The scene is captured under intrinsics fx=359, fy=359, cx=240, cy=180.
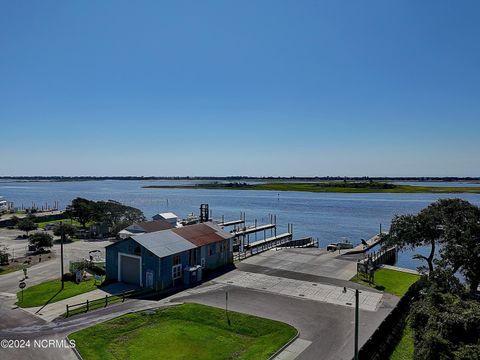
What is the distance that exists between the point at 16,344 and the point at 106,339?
15.7ft

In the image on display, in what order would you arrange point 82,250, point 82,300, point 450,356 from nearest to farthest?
1. point 450,356
2. point 82,300
3. point 82,250

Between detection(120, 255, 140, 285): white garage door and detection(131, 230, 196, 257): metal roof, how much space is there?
1.83 metres

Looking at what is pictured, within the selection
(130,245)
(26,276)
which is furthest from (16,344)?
(26,276)

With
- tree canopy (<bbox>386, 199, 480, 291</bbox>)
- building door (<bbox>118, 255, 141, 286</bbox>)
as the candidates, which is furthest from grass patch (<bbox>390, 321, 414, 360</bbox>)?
building door (<bbox>118, 255, 141, 286</bbox>)

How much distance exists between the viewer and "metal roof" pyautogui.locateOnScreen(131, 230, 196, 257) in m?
32.1

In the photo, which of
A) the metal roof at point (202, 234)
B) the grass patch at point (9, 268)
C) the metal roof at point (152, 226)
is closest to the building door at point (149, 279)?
the metal roof at point (202, 234)

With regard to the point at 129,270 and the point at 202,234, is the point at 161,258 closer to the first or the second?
the point at 129,270

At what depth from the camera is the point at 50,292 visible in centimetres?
3012

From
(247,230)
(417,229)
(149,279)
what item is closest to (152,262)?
(149,279)

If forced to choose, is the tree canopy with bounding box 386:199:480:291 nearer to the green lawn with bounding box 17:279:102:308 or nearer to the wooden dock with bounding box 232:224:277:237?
the green lawn with bounding box 17:279:102:308

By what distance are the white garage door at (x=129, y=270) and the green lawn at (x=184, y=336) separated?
7978mm

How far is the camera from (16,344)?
20.2 meters

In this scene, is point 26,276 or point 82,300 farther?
point 26,276

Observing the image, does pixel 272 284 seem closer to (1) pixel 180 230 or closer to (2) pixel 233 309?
(2) pixel 233 309
